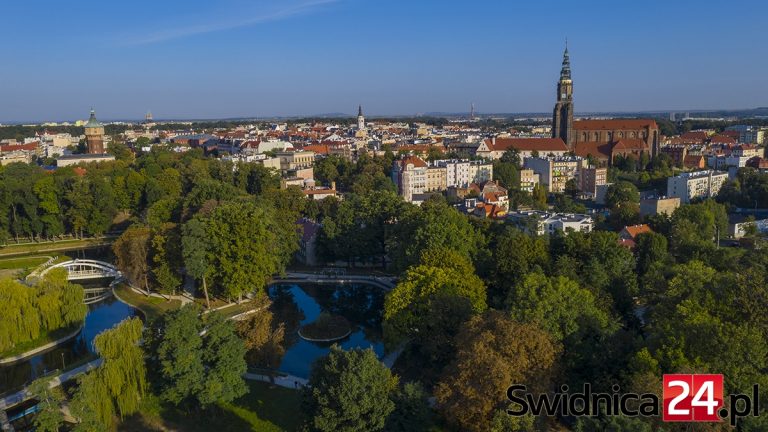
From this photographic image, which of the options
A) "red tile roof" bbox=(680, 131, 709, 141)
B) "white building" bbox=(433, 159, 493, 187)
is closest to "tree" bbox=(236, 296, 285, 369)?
"white building" bbox=(433, 159, 493, 187)

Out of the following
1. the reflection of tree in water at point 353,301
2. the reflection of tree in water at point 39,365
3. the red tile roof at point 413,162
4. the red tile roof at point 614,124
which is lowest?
the reflection of tree in water at point 353,301

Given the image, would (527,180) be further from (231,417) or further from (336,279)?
(231,417)

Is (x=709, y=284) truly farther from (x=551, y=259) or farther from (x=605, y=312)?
(x=551, y=259)

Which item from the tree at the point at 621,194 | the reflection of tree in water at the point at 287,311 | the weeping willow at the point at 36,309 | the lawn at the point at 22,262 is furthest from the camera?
the tree at the point at 621,194

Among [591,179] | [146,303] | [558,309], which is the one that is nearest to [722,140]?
[591,179]

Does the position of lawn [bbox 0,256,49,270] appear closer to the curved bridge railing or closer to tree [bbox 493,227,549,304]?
the curved bridge railing

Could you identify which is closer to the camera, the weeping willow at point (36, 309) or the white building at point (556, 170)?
the weeping willow at point (36, 309)

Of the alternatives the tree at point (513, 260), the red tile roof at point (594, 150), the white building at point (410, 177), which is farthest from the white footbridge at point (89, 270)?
the red tile roof at point (594, 150)

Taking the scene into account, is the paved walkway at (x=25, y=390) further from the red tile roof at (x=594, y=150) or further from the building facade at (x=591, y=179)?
the red tile roof at (x=594, y=150)
